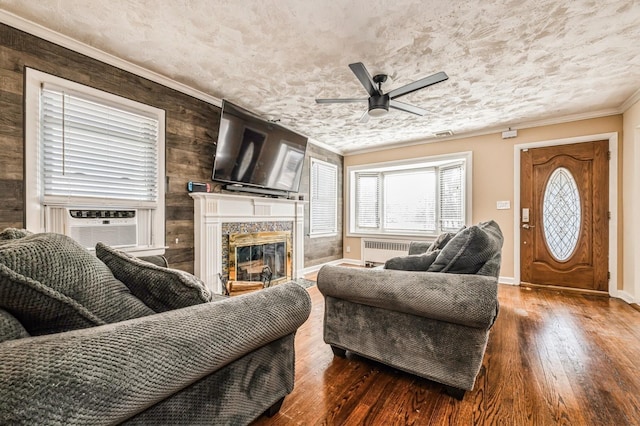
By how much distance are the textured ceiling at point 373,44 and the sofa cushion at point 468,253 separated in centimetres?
154

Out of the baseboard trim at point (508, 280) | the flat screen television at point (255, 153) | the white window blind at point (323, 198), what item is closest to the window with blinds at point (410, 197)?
the white window blind at point (323, 198)

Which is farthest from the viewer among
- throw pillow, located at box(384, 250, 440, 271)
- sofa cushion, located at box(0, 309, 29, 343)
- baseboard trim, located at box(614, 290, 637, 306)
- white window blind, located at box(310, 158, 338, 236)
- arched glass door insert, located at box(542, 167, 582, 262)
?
white window blind, located at box(310, 158, 338, 236)

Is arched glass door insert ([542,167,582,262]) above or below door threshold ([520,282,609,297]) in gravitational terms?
above

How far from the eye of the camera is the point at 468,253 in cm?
169

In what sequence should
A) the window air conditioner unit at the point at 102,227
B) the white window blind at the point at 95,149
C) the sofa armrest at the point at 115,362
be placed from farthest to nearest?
the window air conditioner unit at the point at 102,227
the white window blind at the point at 95,149
the sofa armrest at the point at 115,362

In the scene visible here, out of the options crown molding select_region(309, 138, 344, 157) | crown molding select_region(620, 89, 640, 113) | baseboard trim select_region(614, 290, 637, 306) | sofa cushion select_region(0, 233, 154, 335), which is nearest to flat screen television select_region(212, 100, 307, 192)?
crown molding select_region(309, 138, 344, 157)

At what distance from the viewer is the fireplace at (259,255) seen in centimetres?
341

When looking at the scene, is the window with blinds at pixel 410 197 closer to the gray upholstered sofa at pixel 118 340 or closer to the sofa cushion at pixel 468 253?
the sofa cushion at pixel 468 253

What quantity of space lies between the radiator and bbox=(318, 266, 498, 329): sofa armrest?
3.56m

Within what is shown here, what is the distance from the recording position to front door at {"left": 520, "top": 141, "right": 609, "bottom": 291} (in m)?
3.74

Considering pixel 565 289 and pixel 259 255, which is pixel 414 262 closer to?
pixel 259 255

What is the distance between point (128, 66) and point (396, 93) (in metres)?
A: 2.47

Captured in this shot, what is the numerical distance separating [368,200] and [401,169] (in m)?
0.91

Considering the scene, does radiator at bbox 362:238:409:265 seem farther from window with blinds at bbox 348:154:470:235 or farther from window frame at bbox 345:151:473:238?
window with blinds at bbox 348:154:470:235
